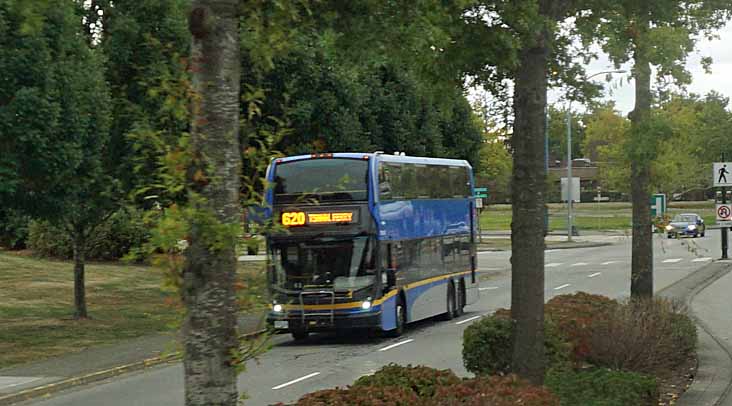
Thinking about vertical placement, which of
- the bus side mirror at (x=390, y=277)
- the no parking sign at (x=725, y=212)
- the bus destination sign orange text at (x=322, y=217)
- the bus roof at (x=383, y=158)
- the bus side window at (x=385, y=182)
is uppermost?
the bus roof at (x=383, y=158)

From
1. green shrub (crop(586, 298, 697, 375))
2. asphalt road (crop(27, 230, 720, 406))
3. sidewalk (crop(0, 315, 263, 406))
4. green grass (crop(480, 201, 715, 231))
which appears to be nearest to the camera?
green shrub (crop(586, 298, 697, 375))

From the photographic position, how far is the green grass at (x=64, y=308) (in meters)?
21.9

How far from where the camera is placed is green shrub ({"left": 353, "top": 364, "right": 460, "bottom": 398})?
9.27 m

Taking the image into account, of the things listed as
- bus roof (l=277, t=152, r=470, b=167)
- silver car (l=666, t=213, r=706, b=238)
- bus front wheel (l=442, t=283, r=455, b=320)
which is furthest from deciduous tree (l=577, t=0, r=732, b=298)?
silver car (l=666, t=213, r=706, b=238)

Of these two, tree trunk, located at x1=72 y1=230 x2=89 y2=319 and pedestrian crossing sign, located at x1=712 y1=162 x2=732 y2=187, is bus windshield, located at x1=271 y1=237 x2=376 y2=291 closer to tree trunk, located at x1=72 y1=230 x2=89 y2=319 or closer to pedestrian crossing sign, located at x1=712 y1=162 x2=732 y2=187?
tree trunk, located at x1=72 y1=230 x2=89 y2=319

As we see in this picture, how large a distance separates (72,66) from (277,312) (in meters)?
6.24

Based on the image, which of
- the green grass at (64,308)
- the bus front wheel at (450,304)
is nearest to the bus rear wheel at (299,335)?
the green grass at (64,308)

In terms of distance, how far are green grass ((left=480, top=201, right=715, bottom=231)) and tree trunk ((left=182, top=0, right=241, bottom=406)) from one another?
7179 centimetres

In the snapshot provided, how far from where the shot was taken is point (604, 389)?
1123 centimetres

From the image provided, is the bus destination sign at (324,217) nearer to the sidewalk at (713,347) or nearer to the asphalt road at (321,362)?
the asphalt road at (321,362)

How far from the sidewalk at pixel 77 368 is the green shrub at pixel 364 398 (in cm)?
735

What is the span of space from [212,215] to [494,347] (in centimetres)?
757

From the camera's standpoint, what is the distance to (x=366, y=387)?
9.09 metres

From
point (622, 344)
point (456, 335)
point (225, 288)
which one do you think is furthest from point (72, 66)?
point (225, 288)
